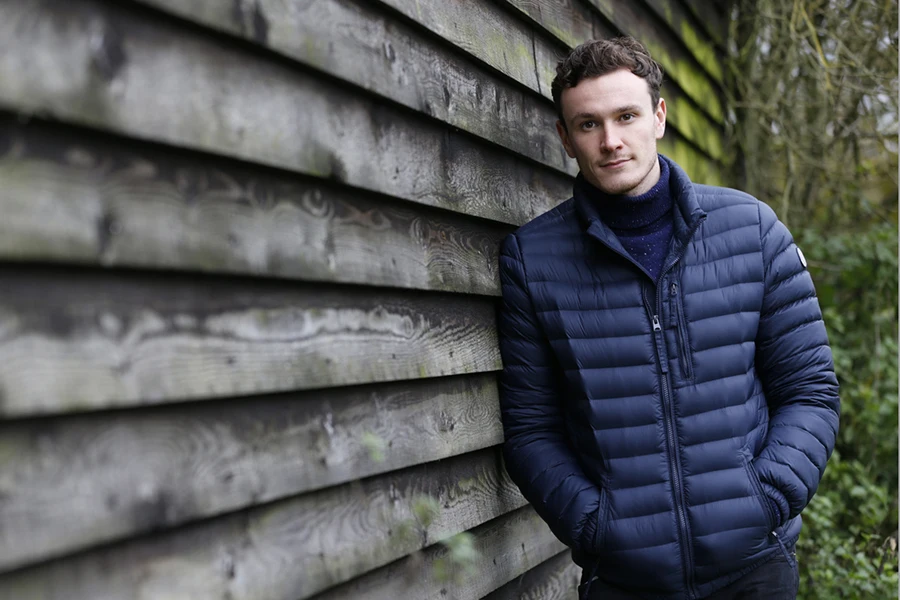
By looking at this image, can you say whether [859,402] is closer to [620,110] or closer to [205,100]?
[620,110]

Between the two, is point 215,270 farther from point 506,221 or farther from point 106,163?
point 506,221

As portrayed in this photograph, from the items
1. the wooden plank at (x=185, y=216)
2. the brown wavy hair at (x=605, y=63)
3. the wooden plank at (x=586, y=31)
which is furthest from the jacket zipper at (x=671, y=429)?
the wooden plank at (x=586, y=31)

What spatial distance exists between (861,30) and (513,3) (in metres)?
4.29

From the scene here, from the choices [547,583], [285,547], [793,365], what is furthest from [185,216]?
[547,583]

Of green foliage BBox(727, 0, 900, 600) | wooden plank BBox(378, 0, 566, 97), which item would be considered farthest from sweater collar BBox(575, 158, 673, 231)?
green foliage BBox(727, 0, 900, 600)

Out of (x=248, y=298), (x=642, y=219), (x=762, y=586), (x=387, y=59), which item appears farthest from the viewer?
(x=642, y=219)

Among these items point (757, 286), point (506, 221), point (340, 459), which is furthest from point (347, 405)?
point (757, 286)

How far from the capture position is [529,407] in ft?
8.03

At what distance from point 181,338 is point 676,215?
4.67 ft

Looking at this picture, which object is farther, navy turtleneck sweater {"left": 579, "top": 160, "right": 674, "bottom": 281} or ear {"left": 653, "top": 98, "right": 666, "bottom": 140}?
ear {"left": 653, "top": 98, "right": 666, "bottom": 140}

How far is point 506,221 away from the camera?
Answer: 2.60 m

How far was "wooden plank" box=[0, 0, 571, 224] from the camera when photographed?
45.2 inches

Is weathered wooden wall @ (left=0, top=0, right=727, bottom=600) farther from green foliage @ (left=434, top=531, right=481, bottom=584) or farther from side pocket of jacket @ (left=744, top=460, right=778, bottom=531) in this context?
side pocket of jacket @ (left=744, top=460, right=778, bottom=531)

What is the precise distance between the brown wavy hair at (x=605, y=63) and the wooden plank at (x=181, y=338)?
0.78 meters
